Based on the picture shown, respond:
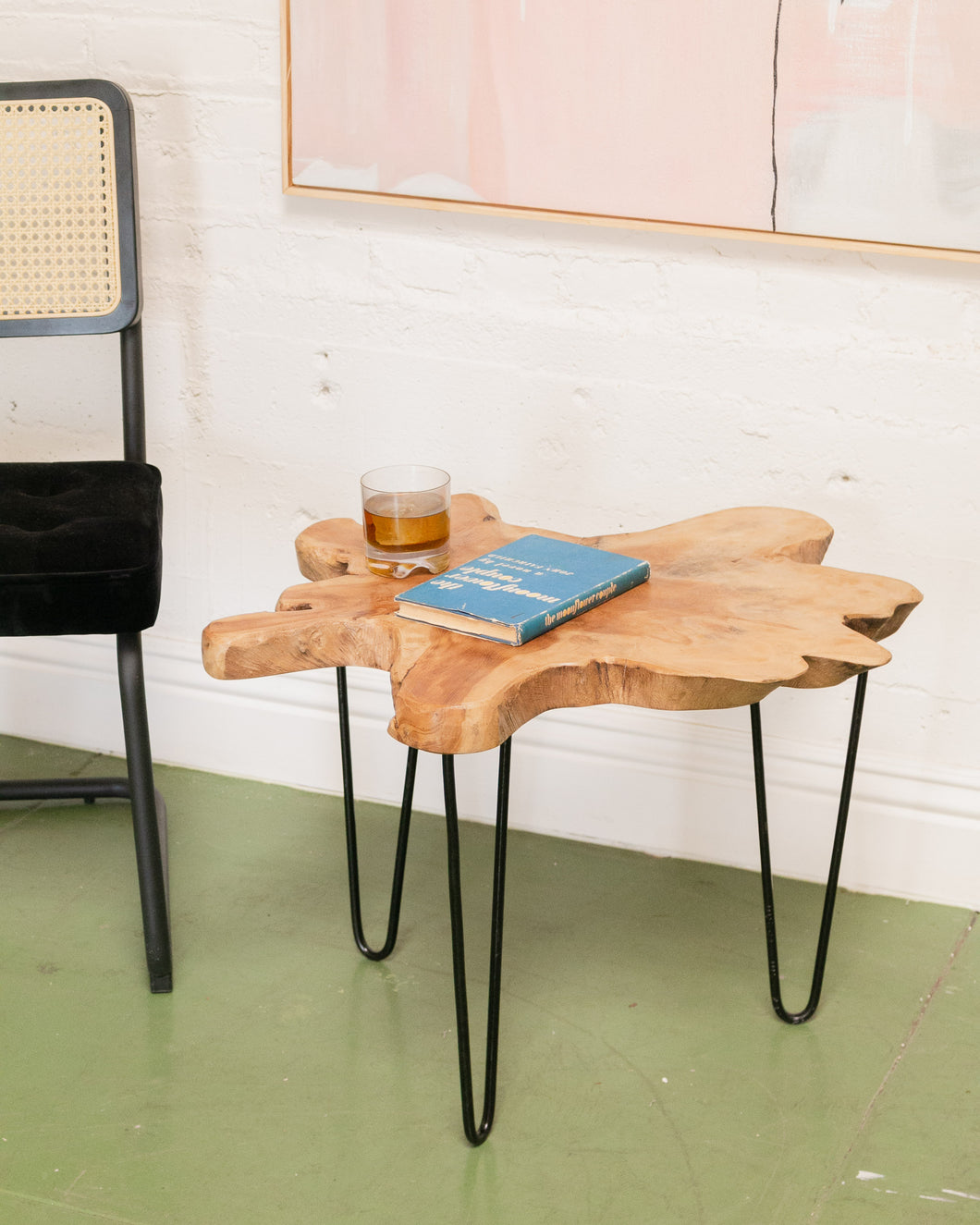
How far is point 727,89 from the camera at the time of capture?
1468 mm

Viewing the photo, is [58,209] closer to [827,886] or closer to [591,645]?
Answer: [591,645]

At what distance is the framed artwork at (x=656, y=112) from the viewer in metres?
1.42

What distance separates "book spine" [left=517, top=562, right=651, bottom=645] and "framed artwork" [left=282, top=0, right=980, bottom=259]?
20.5 inches

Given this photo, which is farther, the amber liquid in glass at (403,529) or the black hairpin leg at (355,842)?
the black hairpin leg at (355,842)

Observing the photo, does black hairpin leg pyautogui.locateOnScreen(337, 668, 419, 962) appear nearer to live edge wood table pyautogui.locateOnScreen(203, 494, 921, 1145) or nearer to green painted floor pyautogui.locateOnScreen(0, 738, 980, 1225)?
green painted floor pyautogui.locateOnScreen(0, 738, 980, 1225)

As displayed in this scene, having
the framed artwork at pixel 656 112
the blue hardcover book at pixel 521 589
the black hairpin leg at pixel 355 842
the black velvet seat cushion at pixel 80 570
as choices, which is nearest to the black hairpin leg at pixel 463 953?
the blue hardcover book at pixel 521 589

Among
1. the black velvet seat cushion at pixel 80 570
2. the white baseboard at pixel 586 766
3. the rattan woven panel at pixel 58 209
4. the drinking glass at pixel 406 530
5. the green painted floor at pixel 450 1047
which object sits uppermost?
the rattan woven panel at pixel 58 209

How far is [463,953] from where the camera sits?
119 centimetres

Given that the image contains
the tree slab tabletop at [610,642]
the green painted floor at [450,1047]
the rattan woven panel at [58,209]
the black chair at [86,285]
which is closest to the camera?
the tree slab tabletop at [610,642]

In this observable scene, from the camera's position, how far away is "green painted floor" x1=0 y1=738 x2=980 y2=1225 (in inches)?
47.2

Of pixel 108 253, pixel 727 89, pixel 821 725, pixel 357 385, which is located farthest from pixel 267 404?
pixel 821 725

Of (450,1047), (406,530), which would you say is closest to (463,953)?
(450,1047)

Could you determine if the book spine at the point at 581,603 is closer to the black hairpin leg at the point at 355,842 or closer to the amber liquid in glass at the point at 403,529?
the amber liquid in glass at the point at 403,529

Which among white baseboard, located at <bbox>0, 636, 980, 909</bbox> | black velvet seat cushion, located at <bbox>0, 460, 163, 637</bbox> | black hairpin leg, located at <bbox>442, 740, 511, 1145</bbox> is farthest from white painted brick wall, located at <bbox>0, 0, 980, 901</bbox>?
black hairpin leg, located at <bbox>442, 740, 511, 1145</bbox>
